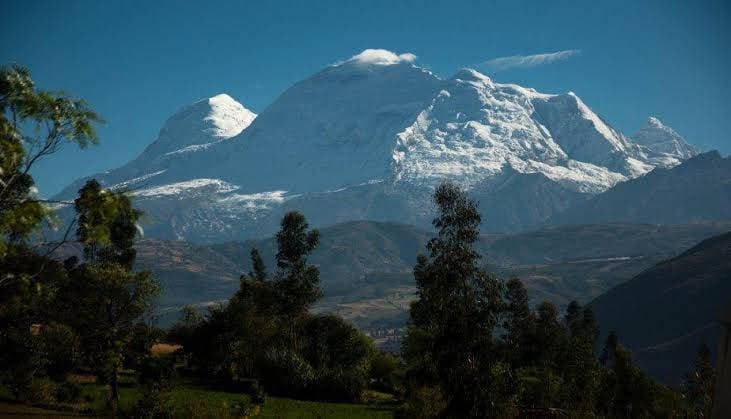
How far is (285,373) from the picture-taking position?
56.7 meters

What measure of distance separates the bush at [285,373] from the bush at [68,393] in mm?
A: 18833

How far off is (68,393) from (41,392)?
1.43 meters

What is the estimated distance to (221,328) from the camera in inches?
2542

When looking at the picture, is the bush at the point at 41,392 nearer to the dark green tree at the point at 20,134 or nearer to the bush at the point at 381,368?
the dark green tree at the point at 20,134

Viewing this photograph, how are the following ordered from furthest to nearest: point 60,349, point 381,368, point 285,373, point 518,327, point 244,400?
point 518,327 < point 381,368 < point 285,373 < point 60,349 < point 244,400

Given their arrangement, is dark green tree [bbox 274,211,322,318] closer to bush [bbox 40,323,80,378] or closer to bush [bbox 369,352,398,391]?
bush [bbox 369,352,398,391]

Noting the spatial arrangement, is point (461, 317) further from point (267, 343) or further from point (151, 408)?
point (267, 343)

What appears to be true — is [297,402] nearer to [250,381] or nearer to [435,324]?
[250,381]

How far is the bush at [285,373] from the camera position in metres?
56.4

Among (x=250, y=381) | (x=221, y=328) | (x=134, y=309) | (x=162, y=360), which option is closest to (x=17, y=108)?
(x=162, y=360)

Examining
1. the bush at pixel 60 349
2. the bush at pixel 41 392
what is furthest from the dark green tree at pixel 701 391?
the bush at pixel 60 349

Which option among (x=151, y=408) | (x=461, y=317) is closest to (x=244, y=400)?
(x=151, y=408)

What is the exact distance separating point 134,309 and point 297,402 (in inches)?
604

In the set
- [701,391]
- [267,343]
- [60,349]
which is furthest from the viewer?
[267,343]
